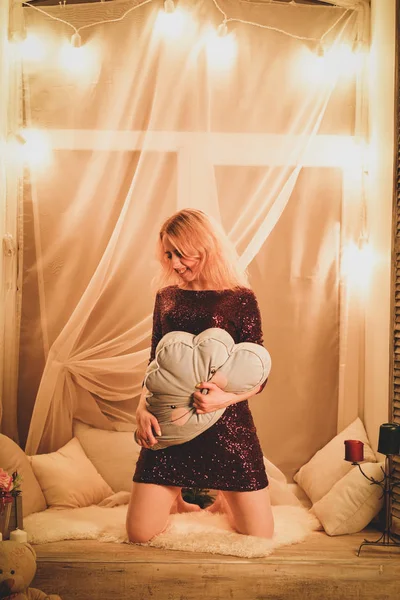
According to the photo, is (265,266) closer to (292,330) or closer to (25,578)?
(292,330)

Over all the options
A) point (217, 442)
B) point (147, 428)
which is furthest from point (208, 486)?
point (147, 428)

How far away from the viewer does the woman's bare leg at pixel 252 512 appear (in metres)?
2.56

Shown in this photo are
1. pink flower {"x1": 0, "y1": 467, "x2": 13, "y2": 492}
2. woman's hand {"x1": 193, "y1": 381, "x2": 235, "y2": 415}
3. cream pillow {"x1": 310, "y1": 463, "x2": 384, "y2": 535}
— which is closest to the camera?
pink flower {"x1": 0, "y1": 467, "x2": 13, "y2": 492}

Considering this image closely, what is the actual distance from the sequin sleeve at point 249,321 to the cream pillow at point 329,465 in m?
0.70

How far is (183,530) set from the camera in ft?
8.73

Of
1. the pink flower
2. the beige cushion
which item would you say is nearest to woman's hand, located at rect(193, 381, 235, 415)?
the pink flower

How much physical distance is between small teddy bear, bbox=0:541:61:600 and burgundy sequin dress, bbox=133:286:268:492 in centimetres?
55

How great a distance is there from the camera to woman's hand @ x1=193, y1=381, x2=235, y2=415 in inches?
97.1

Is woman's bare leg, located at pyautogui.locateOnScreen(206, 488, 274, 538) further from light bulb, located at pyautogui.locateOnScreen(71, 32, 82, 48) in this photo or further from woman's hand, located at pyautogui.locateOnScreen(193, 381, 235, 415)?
light bulb, located at pyautogui.locateOnScreen(71, 32, 82, 48)

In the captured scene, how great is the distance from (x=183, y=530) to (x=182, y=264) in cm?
100

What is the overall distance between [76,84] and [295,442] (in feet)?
6.43

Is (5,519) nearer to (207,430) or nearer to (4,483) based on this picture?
(4,483)

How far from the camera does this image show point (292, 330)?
3.32m

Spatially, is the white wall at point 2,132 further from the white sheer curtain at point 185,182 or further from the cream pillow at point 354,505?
the cream pillow at point 354,505
